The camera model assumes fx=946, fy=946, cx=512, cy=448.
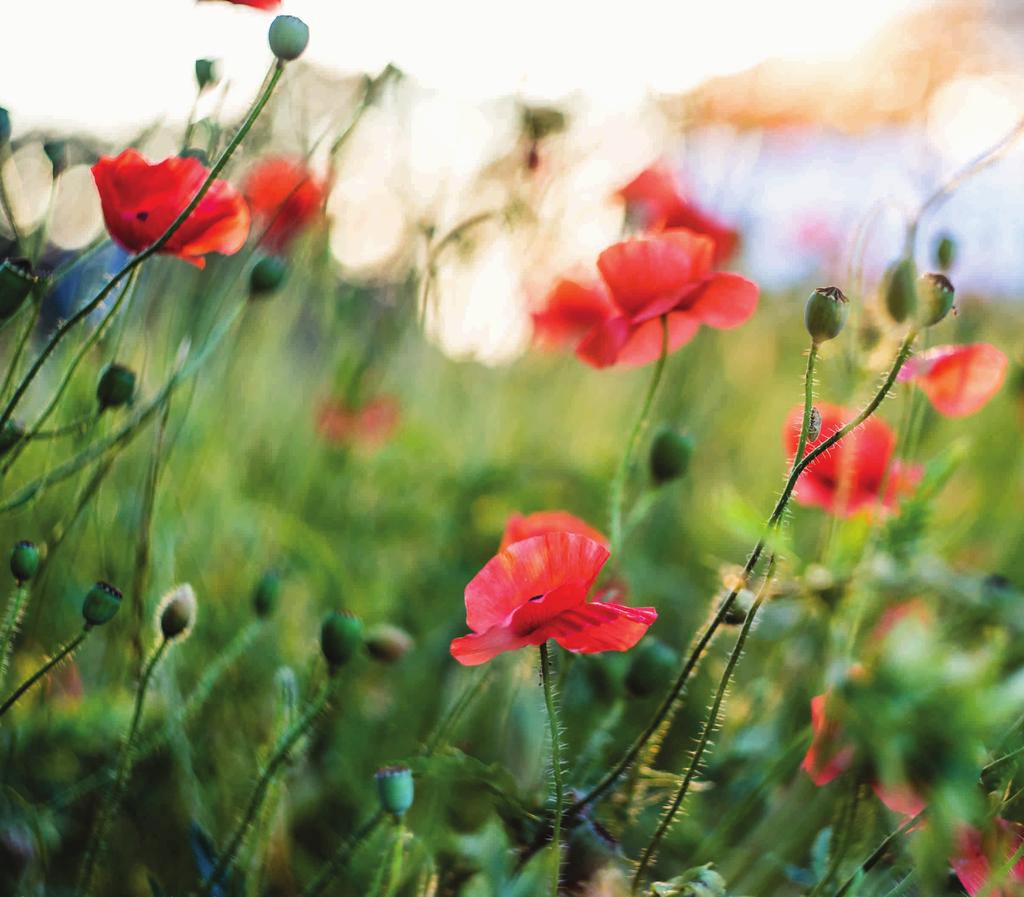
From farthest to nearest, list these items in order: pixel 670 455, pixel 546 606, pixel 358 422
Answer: pixel 358 422
pixel 670 455
pixel 546 606

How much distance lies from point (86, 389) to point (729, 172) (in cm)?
102

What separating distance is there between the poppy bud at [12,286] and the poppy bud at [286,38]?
0.80 feet

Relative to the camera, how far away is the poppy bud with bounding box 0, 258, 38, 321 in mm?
675

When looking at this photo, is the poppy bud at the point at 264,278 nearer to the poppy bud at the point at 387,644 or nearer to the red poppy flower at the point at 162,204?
the red poppy flower at the point at 162,204

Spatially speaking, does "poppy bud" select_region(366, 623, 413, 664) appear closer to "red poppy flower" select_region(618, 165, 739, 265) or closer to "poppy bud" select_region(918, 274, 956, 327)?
"poppy bud" select_region(918, 274, 956, 327)

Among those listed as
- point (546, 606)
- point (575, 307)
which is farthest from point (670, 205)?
point (546, 606)

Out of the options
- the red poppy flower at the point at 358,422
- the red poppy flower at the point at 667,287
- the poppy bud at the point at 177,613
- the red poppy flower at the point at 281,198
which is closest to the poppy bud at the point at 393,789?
the poppy bud at the point at 177,613

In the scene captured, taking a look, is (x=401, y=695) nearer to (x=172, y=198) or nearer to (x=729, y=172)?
(x=172, y=198)

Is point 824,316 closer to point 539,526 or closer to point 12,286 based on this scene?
point 539,526

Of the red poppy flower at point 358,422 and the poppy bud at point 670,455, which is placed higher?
the poppy bud at point 670,455

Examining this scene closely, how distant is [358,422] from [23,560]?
0.98 metres

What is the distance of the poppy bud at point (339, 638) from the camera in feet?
2.56

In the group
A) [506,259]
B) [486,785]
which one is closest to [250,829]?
[486,785]

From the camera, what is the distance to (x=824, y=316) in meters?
0.65
